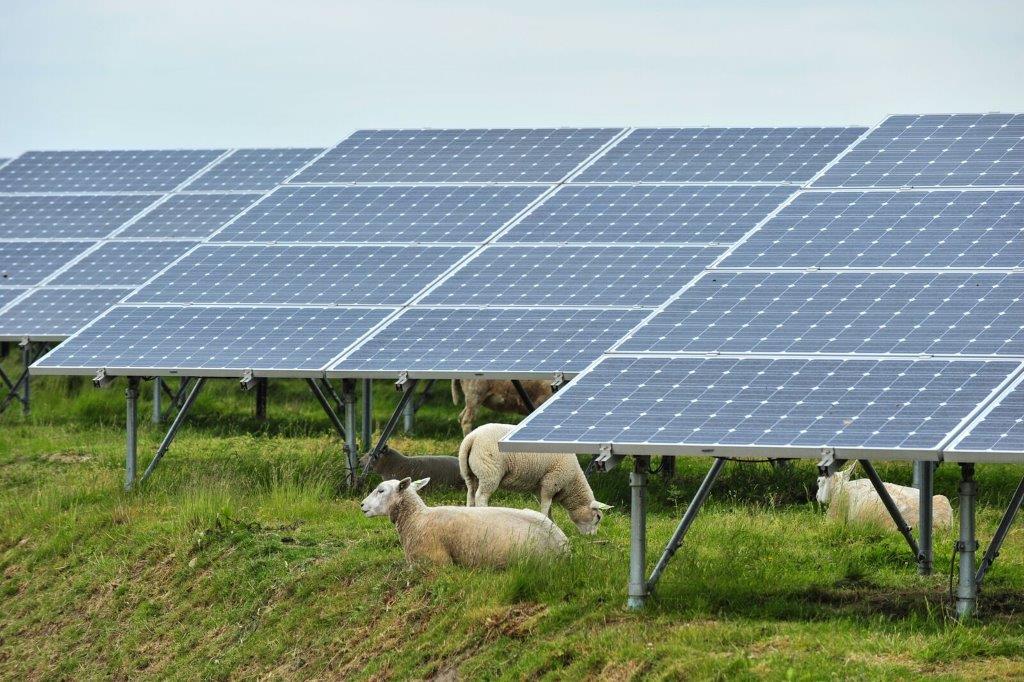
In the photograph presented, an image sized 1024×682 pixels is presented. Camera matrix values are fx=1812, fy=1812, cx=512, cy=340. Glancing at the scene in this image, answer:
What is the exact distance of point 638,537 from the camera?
54.7 ft

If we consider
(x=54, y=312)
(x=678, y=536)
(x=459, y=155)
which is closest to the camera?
(x=678, y=536)

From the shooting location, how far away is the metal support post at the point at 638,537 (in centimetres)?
1664

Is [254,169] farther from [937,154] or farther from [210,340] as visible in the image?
[937,154]

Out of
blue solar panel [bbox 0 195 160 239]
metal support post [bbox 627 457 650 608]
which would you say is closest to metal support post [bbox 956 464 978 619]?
metal support post [bbox 627 457 650 608]

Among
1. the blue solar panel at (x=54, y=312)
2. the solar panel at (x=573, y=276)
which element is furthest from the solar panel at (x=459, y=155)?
the solar panel at (x=573, y=276)

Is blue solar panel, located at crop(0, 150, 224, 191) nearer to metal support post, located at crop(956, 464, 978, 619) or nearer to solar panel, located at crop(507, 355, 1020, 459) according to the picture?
solar panel, located at crop(507, 355, 1020, 459)

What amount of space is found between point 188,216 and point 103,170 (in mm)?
5611

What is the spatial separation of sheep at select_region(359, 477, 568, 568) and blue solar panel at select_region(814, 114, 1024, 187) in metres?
6.54

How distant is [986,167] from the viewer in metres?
23.5

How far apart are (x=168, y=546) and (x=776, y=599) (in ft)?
27.1

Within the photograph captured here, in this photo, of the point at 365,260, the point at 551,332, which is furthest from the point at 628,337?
the point at 365,260

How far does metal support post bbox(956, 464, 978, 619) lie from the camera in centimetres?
1572

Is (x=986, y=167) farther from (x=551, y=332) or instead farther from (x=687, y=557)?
(x=687, y=557)

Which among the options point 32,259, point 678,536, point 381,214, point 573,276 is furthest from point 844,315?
point 32,259
